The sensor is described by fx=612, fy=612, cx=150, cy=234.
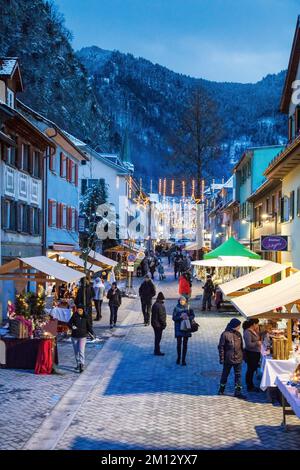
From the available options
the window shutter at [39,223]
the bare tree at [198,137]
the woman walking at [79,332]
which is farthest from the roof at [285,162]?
the bare tree at [198,137]

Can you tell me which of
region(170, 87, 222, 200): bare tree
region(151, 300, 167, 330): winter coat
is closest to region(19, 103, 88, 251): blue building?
region(170, 87, 222, 200): bare tree

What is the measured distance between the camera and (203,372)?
14758mm

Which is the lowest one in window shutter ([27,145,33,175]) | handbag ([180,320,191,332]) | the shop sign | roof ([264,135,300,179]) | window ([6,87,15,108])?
handbag ([180,320,191,332])

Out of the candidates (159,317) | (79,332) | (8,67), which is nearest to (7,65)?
(8,67)

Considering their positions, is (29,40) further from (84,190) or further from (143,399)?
(143,399)

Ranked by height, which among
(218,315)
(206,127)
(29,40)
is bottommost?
(218,315)

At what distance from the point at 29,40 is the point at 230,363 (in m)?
78.1

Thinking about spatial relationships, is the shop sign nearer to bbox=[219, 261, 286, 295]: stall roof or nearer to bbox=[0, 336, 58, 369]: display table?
bbox=[219, 261, 286, 295]: stall roof

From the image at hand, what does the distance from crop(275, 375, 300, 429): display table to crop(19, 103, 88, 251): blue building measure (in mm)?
23484

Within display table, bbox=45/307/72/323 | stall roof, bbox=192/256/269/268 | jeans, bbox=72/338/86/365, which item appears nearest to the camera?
jeans, bbox=72/338/86/365

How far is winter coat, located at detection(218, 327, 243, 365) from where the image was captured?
39.6 ft

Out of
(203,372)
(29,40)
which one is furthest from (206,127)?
(29,40)

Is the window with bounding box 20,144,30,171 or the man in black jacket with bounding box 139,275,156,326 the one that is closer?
the man in black jacket with bounding box 139,275,156,326
